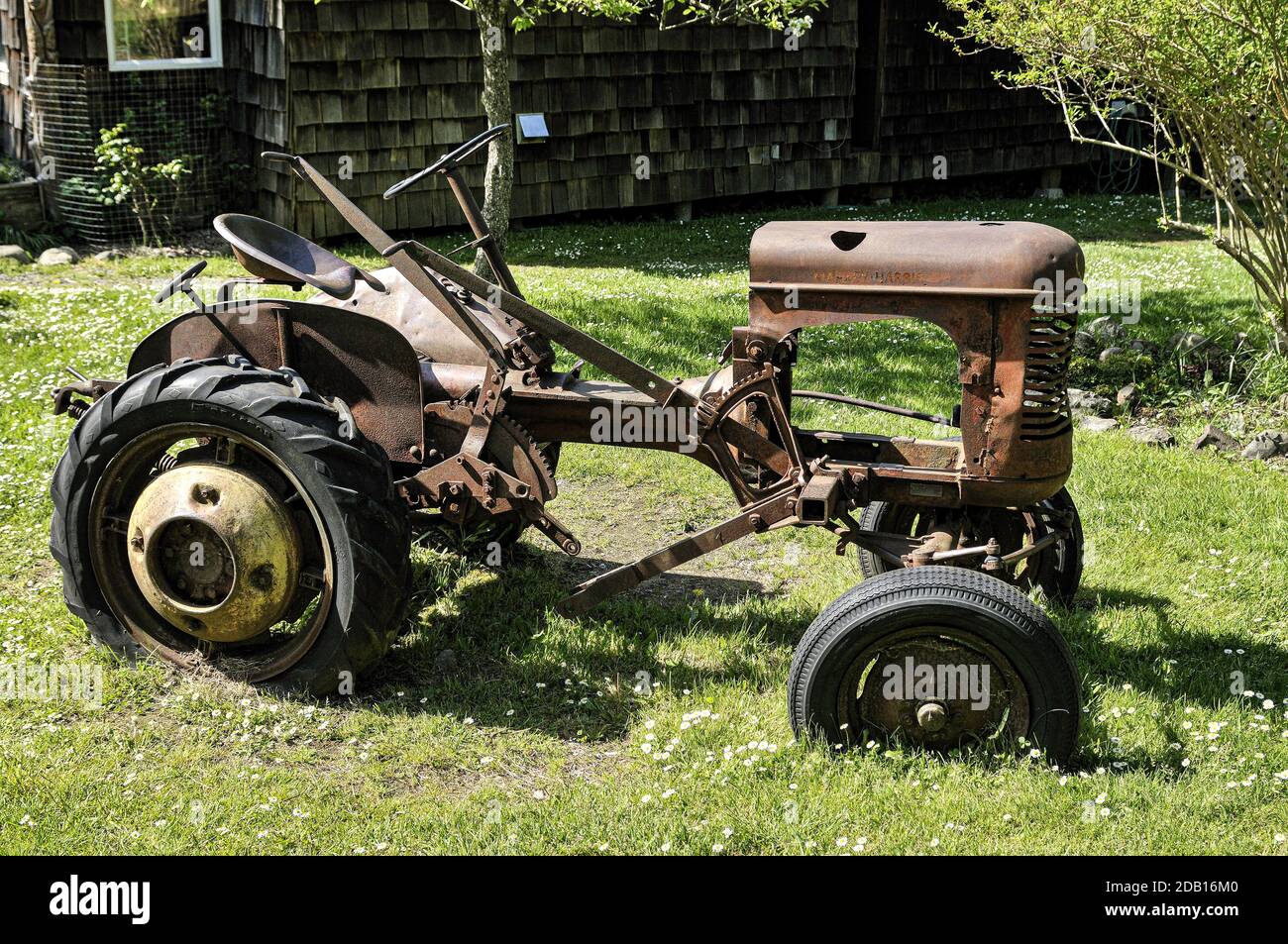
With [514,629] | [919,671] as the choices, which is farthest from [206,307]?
[919,671]

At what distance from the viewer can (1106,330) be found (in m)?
8.56

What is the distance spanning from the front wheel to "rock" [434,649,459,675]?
135 cm

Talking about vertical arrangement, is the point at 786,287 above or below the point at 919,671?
above

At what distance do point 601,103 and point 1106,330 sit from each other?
6048 mm

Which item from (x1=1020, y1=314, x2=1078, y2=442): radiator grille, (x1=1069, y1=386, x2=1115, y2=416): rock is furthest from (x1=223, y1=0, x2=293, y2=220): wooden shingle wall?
(x1=1020, y1=314, x2=1078, y2=442): radiator grille

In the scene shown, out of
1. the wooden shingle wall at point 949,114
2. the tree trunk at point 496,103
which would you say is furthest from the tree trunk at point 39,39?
the wooden shingle wall at point 949,114

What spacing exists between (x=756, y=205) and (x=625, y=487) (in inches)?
341

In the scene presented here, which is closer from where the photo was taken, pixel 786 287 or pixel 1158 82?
pixel 786 287

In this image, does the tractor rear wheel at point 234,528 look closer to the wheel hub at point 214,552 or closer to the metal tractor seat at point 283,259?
the wheel hub at point 214,552

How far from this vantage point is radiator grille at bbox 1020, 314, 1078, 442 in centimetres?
409

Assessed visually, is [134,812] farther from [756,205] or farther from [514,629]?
[756,205]

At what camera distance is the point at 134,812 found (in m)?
3.91

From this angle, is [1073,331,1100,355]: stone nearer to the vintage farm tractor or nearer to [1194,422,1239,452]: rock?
[1194,422,1239,452]: rock
